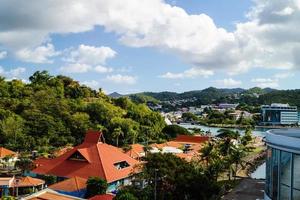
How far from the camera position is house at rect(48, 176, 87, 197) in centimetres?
2892

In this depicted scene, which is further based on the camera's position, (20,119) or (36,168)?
(20,119)

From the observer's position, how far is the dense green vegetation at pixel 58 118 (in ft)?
194

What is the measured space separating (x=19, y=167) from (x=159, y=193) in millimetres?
16735

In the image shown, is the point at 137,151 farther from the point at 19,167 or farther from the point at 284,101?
the point at 284,101

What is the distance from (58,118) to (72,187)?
4015cm

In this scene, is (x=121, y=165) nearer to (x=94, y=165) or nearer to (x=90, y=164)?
(x=94, y=165)

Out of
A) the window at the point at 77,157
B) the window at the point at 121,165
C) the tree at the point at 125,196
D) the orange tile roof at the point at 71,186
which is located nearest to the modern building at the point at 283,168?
the tree at the point at 125,196

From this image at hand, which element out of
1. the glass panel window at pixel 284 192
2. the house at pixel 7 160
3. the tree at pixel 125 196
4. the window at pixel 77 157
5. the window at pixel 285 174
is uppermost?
the window at pixel 285 174

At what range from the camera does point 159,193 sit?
88.6 feet

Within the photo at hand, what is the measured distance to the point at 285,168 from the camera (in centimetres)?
1416

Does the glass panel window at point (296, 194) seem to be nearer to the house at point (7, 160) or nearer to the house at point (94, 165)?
the house at point (94, 165)

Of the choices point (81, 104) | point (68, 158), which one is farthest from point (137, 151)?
point (81, 104)

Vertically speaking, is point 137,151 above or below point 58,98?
below

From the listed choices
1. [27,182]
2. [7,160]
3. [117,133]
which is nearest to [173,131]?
[117,133]
